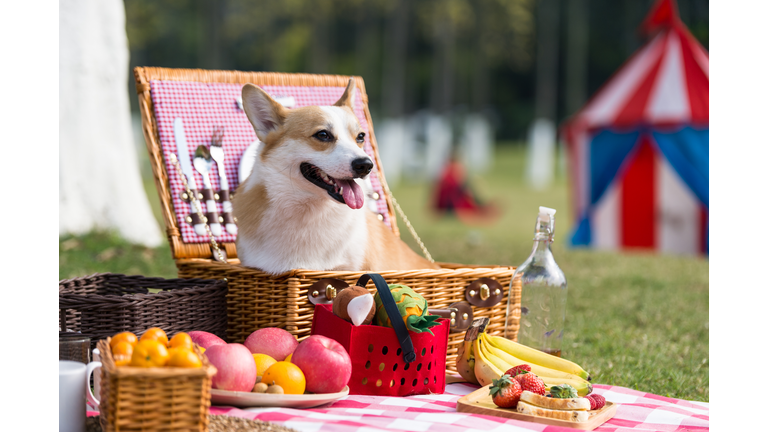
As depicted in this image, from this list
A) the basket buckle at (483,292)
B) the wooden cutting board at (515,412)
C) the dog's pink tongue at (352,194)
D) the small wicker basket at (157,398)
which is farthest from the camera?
the basket buckle at (483,292)

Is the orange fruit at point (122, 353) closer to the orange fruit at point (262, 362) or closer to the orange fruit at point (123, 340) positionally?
the orange fruit at point (123, 340)

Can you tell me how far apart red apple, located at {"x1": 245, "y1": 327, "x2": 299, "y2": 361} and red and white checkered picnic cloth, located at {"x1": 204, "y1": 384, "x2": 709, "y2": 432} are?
27cm

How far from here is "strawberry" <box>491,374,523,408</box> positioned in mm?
2188

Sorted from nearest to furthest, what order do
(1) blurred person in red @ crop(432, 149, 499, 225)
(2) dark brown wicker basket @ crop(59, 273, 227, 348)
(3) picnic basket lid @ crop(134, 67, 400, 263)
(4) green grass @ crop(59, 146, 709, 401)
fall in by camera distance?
(2) dark brown wicker basket @ crop(59, 273, 227, 348) < (3) picnic basket lid @ crop(134, 67, 400, 263) < (4) green grass @ crop(59, 146, 709, 401) < (1) blurred person in red @ crop(432, 149, 499, 225)

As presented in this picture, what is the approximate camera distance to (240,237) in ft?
9.39

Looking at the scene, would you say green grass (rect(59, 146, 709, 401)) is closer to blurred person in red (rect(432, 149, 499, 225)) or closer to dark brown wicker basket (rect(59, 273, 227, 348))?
dark brown wicker basket (rect(59, 273, 227, 348))

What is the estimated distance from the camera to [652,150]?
28.9ft

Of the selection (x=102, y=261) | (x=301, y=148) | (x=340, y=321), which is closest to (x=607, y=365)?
(x=340, y=321)

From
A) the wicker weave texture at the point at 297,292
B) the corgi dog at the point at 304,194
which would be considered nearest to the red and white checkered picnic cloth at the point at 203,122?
the wicker weave texture at the point at 297,292

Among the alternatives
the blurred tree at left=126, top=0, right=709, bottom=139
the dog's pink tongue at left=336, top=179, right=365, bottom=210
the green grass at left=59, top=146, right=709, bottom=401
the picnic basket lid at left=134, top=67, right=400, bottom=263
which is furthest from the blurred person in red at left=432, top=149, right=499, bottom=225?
the dog's pink tongue at left=336, top=179, right=365, bottom=210

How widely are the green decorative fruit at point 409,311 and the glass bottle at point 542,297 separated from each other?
64cm

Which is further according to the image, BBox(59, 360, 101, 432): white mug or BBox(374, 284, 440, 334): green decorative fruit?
BBox(374, 284, 440, 334): green decorative fruit

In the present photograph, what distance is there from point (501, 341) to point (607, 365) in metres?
1.00

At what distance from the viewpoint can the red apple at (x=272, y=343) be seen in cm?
234
